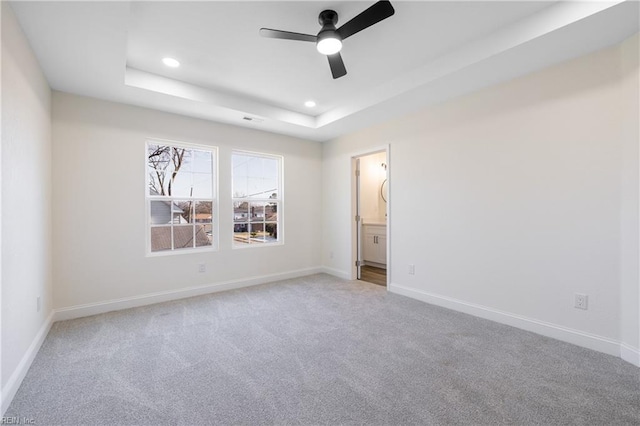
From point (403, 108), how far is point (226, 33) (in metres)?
2.27

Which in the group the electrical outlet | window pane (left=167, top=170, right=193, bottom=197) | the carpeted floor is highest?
window pane (left=167, top=170, right=193, bottom=197)

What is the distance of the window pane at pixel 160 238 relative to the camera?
3.69m

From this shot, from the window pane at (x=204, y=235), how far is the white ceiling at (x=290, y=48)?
159 centimetres

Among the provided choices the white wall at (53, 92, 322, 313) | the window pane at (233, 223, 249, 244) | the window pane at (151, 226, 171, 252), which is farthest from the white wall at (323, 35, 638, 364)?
the window pane at (151, 226, 171, 252)

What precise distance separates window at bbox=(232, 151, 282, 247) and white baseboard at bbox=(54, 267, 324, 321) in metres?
0.58

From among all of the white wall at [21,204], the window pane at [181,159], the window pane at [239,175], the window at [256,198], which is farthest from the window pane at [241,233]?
the white wall at [21,204]

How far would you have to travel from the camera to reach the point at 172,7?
82.0 inches

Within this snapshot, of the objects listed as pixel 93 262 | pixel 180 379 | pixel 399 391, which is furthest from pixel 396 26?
pixel 93 262

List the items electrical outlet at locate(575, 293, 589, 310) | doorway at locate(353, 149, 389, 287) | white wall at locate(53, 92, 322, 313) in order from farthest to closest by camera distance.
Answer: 1. doorway at locate(353, 149, 389, 287)
2. white wall at locate(53, 92, 322, 313)
3. electrical outlet at locate(575, 293, 589, 310)

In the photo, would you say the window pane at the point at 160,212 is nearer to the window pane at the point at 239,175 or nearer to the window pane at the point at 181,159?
the window pane at the point at 181,159

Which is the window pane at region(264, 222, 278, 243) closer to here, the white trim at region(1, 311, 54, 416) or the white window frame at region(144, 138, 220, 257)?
the white window frame at region(144, 138, 220, 257)

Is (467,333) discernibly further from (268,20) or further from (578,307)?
(268,20)

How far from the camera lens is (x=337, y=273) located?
4.97m

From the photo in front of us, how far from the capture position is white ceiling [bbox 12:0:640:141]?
81.1 inches
